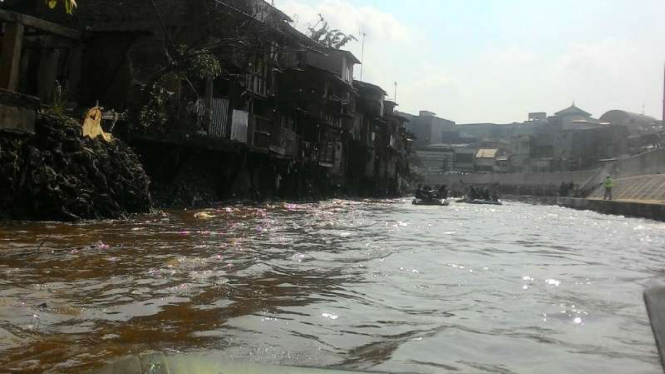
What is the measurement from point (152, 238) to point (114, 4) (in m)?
15.8

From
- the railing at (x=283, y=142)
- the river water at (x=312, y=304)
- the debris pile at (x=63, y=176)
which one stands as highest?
the railing at (x=283, y=142)

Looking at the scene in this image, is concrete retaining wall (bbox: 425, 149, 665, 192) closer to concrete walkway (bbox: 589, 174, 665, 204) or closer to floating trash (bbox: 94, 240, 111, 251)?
concrete walkway (bbox: 589, 174, 665, 204)

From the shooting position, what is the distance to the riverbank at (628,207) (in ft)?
77.2

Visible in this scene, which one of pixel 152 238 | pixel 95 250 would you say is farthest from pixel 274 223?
pixel 95 250

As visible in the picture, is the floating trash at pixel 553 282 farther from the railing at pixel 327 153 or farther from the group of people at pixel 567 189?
the group of people at pixel 567 189

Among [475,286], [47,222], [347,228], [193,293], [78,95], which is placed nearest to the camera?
[193,293]

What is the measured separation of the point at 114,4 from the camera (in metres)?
21.7

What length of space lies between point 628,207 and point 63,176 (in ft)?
85.4

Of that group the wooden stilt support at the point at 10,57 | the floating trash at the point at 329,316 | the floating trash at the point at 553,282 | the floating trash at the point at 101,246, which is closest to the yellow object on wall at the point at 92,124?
the wooden stilt support at the point at 10,57

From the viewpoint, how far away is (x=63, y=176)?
11227 mm

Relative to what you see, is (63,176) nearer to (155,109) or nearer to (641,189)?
(155,109)

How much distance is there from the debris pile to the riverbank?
2164cm

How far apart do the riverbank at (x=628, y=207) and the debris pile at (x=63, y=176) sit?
21642mm

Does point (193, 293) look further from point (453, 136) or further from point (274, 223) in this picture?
point (453, 136)
